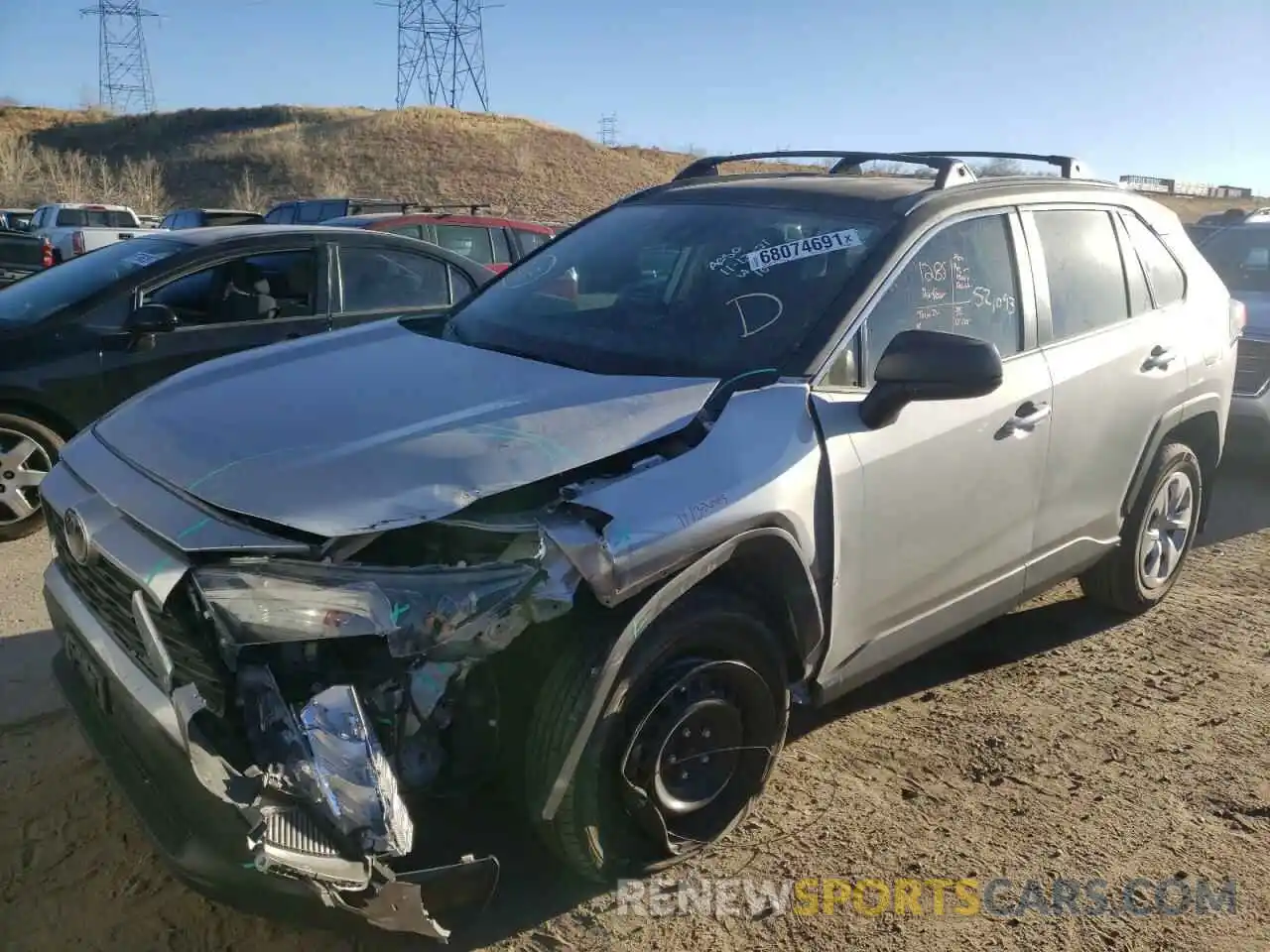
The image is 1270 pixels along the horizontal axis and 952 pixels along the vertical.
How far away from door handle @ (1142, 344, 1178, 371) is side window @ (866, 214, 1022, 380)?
38.2 inches

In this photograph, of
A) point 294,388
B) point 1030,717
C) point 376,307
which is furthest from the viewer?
point 376,307

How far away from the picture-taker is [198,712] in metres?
2.13

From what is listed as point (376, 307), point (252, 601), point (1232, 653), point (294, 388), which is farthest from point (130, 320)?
point (1232, 653)

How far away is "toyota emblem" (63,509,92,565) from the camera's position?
2.54 m

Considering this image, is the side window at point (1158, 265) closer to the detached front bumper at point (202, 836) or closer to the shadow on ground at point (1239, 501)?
the shadow on ground at point (1239, 501)

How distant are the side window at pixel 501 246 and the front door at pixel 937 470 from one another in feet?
23.9

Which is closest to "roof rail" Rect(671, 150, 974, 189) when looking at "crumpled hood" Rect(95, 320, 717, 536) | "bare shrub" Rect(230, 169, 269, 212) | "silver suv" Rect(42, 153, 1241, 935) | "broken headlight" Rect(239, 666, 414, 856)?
"silver suv" Rect(42, 153, 1241, 935)

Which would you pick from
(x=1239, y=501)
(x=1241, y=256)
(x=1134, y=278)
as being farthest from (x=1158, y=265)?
(x=1241, y=256)

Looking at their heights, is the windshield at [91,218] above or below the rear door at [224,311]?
above

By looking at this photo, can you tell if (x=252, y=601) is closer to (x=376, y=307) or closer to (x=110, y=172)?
(x=376, y=307)

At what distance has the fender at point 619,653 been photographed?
2410mm

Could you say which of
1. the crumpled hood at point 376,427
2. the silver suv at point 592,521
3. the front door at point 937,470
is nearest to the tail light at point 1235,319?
the silver suv at point 592,521

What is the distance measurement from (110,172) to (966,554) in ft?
178

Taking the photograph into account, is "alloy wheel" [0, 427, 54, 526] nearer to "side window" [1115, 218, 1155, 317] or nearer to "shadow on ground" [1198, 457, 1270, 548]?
"side window" [1115, 218, 1155, 317]
